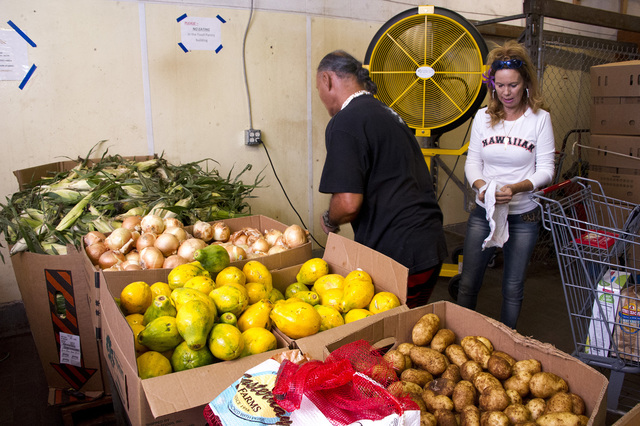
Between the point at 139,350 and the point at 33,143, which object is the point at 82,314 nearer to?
the point at 139,350

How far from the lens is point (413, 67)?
329 centimetres

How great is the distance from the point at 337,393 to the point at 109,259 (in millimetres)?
1264

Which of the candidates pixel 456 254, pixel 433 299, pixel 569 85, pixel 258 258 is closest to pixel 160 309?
pixel 258 258

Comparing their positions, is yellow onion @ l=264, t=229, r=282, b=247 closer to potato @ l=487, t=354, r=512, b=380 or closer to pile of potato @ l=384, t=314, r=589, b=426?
pile of potato @ l=384, t=314, r=589, b=426

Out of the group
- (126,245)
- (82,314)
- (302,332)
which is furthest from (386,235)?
(82,314)

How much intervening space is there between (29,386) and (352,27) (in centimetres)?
370

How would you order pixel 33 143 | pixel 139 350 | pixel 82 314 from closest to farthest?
1. pixel 139 350
2. pixel 82 314
3. pixel 33 143

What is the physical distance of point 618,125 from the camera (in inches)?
148

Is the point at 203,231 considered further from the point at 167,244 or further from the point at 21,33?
the point at 21,33

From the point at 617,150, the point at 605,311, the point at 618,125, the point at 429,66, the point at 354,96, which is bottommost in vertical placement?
the point at 605,311

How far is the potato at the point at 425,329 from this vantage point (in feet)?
4.32

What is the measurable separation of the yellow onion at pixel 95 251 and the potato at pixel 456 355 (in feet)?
4.59

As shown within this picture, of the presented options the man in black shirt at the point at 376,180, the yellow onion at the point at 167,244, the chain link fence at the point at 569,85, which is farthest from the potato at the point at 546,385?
the chain link fence at the point at 569,85

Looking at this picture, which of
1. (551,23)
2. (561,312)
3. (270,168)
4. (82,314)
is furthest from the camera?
(551,23)
